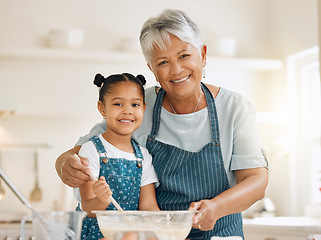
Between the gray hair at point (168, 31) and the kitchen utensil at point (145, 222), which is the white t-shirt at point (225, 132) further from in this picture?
the kitchen utensil at point (145, 222)

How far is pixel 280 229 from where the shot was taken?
3.35 metres

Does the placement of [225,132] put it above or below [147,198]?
above

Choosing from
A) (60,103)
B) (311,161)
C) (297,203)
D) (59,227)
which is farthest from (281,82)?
(59,227)

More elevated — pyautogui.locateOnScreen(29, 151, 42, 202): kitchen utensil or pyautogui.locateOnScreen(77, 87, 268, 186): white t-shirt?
pyautogui.locateOnScreen(77, 87, 268, 186): white t-shirt

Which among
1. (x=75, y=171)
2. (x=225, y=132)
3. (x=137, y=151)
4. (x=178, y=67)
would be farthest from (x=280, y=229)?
(x=75, y=171)

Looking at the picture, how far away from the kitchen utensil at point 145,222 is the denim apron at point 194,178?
1.84 ft

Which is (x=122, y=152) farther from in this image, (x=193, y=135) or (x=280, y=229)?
(x=280, y=229)

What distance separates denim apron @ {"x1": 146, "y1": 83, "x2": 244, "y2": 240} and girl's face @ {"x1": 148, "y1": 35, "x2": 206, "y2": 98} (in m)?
0.16

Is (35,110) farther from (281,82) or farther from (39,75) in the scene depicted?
(281,82)

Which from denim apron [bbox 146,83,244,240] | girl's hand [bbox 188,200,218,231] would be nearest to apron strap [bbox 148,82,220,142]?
denim apron [bbox 146,83,244,240]

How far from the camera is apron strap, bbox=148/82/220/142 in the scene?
1.82m

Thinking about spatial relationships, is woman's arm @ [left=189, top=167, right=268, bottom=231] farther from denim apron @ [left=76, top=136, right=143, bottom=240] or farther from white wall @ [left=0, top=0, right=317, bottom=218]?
white wall @ [left=0, top=0, right=317, bottom=218]

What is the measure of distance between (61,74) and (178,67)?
266cm

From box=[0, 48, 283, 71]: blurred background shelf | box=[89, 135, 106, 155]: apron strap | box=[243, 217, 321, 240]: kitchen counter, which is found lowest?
box=[243, 217, 321, 240]: kitchen counter
